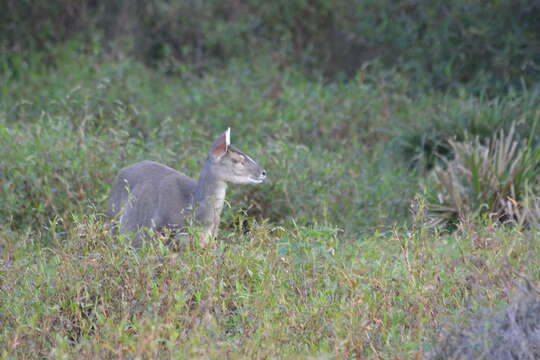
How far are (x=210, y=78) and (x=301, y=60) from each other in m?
2.20

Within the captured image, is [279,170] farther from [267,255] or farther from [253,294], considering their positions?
[253,294]

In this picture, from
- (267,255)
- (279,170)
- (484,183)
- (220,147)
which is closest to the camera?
(267,255)

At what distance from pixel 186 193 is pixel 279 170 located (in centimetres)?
152

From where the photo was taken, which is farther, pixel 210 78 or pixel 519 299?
pixel 210 78

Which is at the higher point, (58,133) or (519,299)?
(519,299)

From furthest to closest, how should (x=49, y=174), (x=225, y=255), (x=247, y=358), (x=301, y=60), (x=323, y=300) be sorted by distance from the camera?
(x=301, y=60) < (x=49, y=174) < (x=225, y=255) < (x=323, y=300) < (x=247, y=358)

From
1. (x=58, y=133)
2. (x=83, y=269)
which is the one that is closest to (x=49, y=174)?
(x=58, y=133)

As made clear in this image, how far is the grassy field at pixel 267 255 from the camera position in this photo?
490 cm

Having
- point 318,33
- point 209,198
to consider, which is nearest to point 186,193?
point 209,198

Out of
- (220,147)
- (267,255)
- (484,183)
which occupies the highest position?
(220,147)

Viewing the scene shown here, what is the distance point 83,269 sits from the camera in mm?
5496

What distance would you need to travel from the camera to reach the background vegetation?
5.11 m

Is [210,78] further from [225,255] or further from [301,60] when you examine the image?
[225,255]

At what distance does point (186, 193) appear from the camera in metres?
6.65
